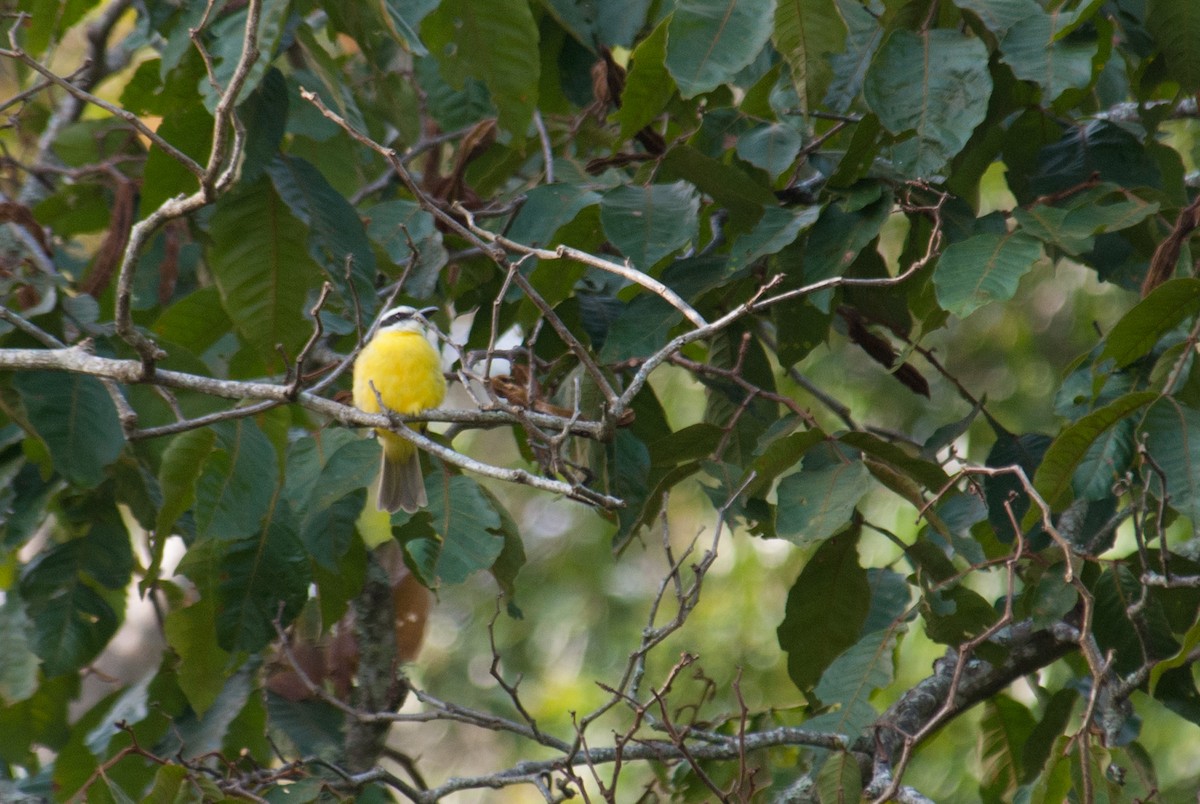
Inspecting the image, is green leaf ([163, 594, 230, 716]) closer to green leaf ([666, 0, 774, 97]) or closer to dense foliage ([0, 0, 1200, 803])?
dense foliage ([0, 0, 1200, 803])

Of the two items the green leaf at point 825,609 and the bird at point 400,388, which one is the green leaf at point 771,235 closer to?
the green leaf at point 825,609

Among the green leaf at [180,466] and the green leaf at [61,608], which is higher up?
the green leaf at [180,466]

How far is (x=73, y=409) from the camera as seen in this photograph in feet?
9.05

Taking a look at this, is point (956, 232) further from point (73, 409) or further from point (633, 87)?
point (73, 409)

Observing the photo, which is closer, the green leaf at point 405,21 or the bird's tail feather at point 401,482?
the green leaf at point 405,21

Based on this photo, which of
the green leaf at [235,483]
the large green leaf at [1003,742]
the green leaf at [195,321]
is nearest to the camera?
the green leaf at [235,483]

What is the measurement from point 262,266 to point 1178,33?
82.8 inches

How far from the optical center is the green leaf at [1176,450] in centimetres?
227

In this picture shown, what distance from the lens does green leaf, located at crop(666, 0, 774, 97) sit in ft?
7.98

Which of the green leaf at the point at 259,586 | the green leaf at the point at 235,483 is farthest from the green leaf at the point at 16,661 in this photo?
the green leaf at the point at 235,483

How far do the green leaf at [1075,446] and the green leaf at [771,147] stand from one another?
83 cm

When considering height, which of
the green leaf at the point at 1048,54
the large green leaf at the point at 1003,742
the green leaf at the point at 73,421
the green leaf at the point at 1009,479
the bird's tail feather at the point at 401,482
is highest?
the green leaf at the point at 1048,54

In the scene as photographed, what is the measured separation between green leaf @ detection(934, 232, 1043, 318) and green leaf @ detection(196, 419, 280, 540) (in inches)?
59.3

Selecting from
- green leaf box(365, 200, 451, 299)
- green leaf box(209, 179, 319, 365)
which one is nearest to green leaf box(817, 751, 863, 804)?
green leaf box(365, 200, 451, 299)
